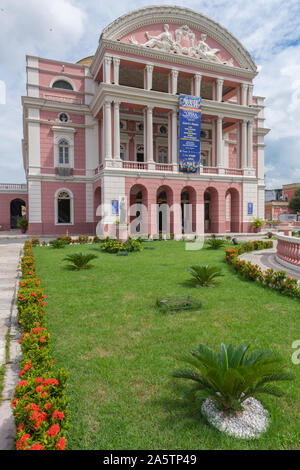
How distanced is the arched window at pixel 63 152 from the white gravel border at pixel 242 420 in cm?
2582

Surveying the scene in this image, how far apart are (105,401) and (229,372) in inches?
55.4

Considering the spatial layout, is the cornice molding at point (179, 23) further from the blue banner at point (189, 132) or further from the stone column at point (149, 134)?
the blue banner at point (189, 132)

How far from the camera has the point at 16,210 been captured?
36.6 meters

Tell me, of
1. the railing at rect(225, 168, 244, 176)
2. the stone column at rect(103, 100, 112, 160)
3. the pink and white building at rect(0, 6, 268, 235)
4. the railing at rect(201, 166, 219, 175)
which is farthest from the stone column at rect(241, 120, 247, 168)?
the stone column at rect(103, 100, 112, 160)

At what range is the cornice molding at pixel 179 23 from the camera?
76.2ft

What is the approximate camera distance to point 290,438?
2.61 m

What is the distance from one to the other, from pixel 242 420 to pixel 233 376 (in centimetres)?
53

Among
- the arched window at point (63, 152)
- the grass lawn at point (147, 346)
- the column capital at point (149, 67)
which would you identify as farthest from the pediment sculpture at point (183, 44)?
the grass lawn at point (147, 346)

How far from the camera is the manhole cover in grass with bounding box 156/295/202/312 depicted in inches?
231

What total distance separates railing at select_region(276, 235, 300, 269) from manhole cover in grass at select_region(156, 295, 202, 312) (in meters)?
5.84

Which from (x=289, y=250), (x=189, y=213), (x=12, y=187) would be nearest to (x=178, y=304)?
(x=289, y=250)

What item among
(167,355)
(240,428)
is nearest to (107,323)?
(167,355)

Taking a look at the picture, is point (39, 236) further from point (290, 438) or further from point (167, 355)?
point (290, 438)

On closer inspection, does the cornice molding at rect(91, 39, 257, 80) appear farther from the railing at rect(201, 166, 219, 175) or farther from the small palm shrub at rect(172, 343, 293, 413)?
the small palm shrub at rect(172, 343, 293, 413)
